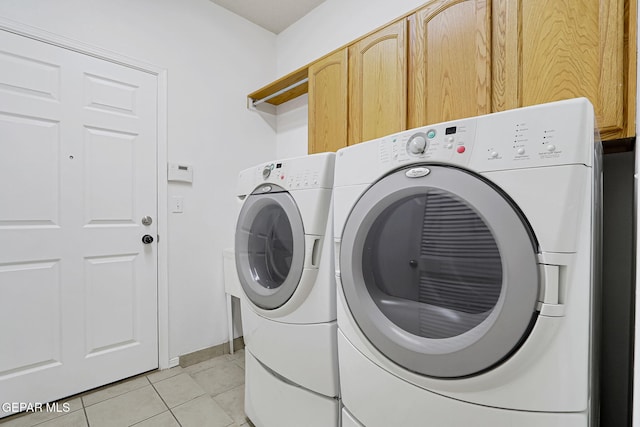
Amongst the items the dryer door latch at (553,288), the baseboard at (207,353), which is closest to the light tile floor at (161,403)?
the baseboard at (207,353)

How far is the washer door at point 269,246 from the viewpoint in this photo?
1.15 m

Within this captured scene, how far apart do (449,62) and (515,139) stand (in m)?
0.80

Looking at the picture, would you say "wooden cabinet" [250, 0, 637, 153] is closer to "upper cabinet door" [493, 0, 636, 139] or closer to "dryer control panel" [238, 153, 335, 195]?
"upper cabinet door" [493, 0, 636, 139]

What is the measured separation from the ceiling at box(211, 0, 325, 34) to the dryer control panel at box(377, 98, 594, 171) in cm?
203

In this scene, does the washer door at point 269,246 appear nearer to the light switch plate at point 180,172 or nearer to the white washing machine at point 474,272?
the white washing machine at point 474,272

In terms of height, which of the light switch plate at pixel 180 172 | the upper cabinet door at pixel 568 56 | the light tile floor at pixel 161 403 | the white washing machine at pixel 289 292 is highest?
the upper cabinet door at pixel 568 56

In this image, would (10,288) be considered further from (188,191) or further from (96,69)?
(96,69)

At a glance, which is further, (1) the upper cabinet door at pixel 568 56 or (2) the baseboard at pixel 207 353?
(2) the baseboard at pixel 207 353

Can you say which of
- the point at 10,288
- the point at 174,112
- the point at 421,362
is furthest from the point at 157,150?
the point at 421,362

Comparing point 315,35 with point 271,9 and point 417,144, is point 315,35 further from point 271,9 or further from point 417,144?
point 417,144

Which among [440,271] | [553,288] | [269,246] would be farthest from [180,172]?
[553,288]

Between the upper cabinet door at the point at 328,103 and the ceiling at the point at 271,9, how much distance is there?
2.36ft

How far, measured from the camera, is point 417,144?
2.61 feet

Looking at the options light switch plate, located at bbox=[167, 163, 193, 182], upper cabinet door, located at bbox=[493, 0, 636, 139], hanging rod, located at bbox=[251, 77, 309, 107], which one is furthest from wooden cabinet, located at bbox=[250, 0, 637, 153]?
light switch plate, located at bbox=[167, 163, 193, 182]
